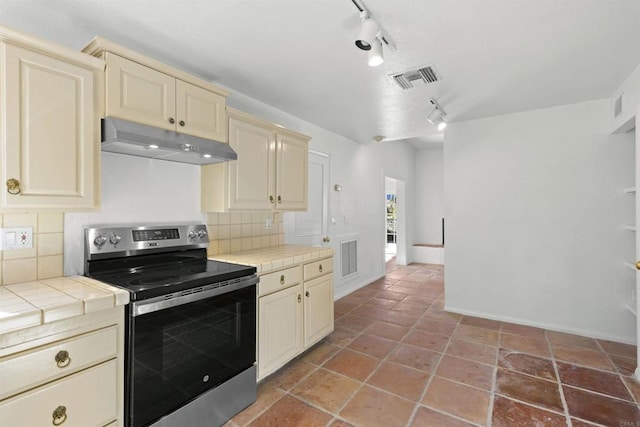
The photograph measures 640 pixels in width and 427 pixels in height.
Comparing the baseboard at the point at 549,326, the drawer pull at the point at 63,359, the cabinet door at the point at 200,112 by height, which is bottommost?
the baseboard at the point at 549,326

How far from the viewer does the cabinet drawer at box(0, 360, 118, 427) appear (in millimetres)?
1188

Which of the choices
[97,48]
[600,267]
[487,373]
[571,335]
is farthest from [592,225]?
[97,48]

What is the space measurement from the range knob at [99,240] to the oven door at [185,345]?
0.65 meters

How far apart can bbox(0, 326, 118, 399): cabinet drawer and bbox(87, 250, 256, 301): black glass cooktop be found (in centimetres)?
23

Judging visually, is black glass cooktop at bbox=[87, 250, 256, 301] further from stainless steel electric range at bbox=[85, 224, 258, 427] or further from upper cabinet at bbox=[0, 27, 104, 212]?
upper cabinet at bbox=[0, 27, 104, 212]

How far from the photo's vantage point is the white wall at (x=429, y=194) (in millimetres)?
7504

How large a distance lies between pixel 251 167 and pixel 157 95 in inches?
33.7

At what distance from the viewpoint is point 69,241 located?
5.97ft

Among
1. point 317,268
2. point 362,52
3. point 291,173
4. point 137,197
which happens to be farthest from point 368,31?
point 317,268

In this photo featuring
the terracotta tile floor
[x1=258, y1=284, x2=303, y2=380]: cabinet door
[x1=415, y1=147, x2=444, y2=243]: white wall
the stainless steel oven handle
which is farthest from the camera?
[x1=415, y1=147, x2=444, y2=243]: white wall

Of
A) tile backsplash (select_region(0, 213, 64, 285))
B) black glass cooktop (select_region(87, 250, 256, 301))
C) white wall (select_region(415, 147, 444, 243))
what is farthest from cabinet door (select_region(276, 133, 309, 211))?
white wall (select_region(415, 147, 444, 243))

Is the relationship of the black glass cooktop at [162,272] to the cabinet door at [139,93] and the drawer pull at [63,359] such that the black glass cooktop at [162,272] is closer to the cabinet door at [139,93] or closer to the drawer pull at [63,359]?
the drawer pull at [63,359]

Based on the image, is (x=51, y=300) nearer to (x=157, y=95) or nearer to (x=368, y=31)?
(x=157, y=95)

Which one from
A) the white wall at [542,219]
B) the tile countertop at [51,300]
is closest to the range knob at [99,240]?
the tile countertop at [51,300]
